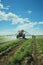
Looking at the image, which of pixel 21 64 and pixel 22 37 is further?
pixel 22 37

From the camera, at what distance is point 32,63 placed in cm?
1536

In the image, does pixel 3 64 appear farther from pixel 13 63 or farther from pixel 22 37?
pixel 22 37

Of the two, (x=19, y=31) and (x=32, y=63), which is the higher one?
(x=19, y=31)

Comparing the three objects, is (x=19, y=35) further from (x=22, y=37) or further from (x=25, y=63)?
(x=25, y=63)

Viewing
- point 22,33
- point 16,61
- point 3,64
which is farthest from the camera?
point 22,33

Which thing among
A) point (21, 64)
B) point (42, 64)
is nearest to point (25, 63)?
point (21, 64)

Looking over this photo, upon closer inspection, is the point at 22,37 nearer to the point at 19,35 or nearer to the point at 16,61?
the point at 19,35

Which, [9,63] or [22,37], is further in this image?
[22,37]

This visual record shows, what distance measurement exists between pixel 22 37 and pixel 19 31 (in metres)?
2.48

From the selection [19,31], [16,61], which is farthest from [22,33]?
[16,61]

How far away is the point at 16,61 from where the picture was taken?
1590 cm

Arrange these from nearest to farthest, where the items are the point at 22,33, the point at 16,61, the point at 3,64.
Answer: the point at 3,64
the point at 16,61
the point at 22,33

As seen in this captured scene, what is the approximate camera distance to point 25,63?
15219 millimetres

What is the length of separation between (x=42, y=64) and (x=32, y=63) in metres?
0.81
